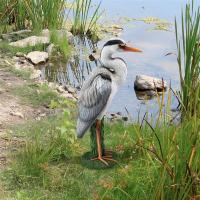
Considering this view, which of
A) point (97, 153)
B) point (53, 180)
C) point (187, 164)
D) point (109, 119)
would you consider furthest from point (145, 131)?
point (187, 164)

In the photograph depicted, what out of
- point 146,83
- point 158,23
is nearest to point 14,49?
point 146,83

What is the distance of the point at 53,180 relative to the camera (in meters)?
4.50

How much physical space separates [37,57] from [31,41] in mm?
437

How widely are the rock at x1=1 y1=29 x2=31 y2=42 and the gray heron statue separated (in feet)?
15.3

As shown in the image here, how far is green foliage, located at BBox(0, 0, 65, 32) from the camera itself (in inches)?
355

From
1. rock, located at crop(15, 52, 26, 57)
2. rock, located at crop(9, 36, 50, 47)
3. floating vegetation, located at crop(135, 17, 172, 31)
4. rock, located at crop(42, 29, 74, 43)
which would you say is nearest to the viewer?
rock, located at crop(15, 52, 26, 57)

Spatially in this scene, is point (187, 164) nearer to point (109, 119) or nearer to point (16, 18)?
point (109, 119)

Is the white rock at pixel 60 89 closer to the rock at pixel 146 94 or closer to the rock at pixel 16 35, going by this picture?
the rock at pixel 146 94

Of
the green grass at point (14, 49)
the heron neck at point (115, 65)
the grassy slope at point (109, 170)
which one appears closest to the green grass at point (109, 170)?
the grassy slope at point (109, 170)

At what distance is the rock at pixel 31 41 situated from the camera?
8.88 m

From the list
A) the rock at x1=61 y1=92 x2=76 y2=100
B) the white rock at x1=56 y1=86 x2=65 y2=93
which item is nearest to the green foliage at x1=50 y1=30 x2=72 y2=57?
the white rock at x1=56 y1=86 x2=65 y2=93

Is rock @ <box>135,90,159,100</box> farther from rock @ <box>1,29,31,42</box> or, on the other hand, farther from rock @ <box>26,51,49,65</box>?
rock @ <box>1,29,31,42</box>

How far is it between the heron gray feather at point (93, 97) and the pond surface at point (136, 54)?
6.96 ft

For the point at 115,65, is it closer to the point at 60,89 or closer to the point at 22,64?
the point at 60,89
